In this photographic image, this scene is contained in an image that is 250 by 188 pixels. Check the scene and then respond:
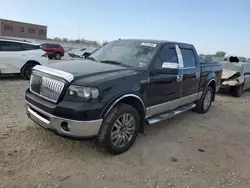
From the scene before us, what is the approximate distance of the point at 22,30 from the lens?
6794 cm

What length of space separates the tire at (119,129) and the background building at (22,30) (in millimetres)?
65987

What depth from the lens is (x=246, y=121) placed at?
651 centimetres

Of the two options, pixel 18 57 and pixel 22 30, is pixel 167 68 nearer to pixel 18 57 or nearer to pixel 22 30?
pixel 18 57

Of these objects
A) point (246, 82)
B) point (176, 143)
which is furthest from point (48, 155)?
point (246, 82)

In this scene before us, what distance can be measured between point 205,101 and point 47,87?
4601 mm

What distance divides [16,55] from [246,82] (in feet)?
32.5

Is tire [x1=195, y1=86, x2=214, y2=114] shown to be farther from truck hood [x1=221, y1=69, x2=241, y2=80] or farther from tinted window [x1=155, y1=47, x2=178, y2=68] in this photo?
truck hood [x1=221, y1=69, x2=241, y2=80]

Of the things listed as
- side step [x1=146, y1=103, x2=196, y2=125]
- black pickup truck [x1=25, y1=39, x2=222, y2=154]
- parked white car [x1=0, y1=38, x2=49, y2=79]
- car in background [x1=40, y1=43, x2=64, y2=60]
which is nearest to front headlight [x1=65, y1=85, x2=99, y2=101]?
black pickup truck [x1=25, y1=39, x2=222, y2=154]

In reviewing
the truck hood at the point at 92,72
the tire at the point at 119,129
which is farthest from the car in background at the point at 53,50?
the tire at the point at 119,129

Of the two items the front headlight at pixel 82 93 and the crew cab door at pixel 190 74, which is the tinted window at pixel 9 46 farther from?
the front headlight at pixel 82 93

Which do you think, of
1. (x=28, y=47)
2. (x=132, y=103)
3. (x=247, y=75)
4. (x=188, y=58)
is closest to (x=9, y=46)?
(x=28, y=47)

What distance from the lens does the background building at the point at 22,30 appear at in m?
62.9

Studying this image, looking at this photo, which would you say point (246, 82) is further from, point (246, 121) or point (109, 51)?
point (109, 51)

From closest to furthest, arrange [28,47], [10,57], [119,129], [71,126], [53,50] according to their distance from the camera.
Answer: [71,126] → [119,129] → [10,57] → [28,47] → [53,50]
